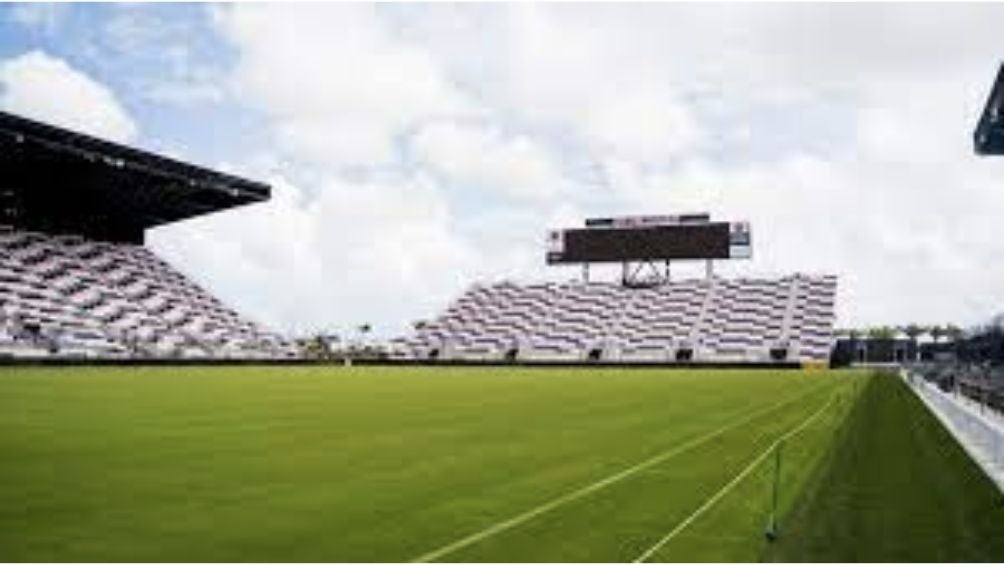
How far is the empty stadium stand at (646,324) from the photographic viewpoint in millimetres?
118500

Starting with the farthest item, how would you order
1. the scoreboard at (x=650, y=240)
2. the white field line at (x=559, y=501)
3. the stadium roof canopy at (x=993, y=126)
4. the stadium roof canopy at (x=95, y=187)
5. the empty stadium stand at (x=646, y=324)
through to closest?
the scoreboard at (x=650, y=240)
the empty stadium stand at (x=646, y=324)
the stadium roof canopy at (x=95, y=187)
the stadium roof canopy at (x=993, y=126)
the white field line at (x=559, y=501)

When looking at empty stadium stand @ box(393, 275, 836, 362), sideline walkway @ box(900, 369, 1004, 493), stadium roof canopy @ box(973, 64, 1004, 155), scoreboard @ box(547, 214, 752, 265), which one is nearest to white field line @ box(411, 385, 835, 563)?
sideline walkway @ box(900, 369, 1004, 493)

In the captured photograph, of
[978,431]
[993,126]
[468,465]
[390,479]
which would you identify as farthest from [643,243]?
[390,479]

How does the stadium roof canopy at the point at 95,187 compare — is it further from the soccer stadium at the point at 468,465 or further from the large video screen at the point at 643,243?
the large video screen at the point at 643,243

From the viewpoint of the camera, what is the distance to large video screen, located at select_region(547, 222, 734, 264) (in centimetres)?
12100

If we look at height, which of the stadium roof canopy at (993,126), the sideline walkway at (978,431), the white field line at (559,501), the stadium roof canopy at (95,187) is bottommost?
the white field line at (559,501)

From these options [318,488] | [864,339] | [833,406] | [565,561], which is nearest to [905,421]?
[833,406]

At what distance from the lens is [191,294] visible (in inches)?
3994

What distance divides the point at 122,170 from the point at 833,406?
5891cm

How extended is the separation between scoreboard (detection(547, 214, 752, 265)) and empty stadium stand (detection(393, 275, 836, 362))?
6.80 meters

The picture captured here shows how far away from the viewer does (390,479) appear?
1789cm

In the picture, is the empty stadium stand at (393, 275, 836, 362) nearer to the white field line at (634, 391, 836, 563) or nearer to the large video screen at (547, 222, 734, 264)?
the large video screen at (547, 222, 734, 264)

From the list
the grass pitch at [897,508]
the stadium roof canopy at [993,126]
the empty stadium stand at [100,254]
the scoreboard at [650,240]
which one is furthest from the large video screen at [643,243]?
the grass pitch at [897,508]

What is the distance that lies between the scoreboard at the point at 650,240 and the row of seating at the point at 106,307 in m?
36.2
